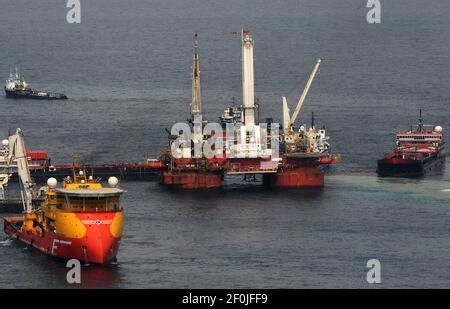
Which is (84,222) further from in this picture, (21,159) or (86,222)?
(21,159)

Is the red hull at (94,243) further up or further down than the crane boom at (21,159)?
further down

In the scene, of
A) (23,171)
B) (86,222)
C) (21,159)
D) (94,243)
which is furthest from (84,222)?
(21,159)

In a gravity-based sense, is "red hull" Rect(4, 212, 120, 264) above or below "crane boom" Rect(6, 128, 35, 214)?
below

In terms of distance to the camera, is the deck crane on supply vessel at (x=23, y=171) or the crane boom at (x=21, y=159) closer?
the deck crane on supply vessel at (x=23, y=171)

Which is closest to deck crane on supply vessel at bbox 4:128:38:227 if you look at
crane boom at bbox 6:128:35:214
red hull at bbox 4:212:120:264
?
crane boom at bbox 6:128:35:214

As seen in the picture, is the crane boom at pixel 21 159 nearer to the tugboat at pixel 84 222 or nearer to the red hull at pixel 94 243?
the tugboat at pixel 84 222

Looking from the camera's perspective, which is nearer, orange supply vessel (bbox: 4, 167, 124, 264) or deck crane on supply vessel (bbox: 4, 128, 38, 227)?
orange supply vessel (bbox: 4, 167, 124, 264)

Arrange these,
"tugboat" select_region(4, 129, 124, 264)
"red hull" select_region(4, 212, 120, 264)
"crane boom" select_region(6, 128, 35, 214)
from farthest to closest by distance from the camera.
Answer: "crane boom" select_region(6, 128, 35, 214), "tugboat" select_region(4, 129, 124, 264), "red hull" select_region(4, 212, 120, 264)

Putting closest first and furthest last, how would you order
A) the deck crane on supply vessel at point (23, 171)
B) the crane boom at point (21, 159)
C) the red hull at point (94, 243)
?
the red hull at point (94, 243)
the deck crane on supply vessel at point (23, 171)
the crane boom at point (21, 159)

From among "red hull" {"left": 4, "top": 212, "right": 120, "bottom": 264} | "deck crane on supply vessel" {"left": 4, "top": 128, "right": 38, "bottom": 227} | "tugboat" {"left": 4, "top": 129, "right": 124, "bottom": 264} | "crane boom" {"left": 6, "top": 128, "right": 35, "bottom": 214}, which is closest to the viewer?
"red hull" {"left": 4, "top": 212, "right": 120, "bottom": 264}

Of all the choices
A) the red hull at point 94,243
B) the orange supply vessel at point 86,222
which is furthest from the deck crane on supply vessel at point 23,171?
the red hull at point 94,243

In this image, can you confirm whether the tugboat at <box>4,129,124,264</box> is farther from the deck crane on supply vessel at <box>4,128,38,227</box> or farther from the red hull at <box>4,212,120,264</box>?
the deck crane on supply vessel at <box>4,128,38,227</box>

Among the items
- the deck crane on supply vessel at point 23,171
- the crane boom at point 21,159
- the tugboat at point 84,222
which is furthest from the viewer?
the crane boom at point 21,159
